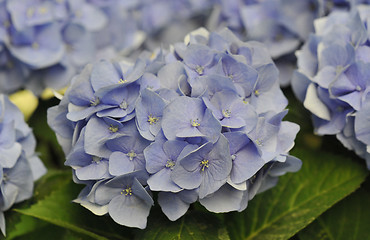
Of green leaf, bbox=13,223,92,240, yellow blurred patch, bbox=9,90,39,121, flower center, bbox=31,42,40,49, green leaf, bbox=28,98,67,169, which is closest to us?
green leaf, bbox=13,223,92,240

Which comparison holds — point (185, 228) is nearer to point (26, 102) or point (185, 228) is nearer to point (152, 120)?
point (152, 120)

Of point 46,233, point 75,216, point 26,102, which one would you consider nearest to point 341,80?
point 75,216

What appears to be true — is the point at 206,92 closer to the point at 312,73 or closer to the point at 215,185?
the point at 215,185

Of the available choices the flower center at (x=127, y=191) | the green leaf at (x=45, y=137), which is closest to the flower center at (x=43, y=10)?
the green leaf at (x=45, y=137)

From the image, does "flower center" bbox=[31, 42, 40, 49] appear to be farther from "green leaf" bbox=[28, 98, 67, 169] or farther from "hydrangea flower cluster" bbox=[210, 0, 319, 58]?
"hydrangea flower cluster" bbox=[210, 0, 319, 58]

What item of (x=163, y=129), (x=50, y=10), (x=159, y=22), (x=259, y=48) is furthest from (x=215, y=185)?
(x=159, y=22)

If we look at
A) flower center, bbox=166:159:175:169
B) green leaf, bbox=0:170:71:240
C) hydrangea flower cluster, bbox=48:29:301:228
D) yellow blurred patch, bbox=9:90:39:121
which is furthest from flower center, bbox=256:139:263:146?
yellow blurred patch, bbox=9:90:39:121
